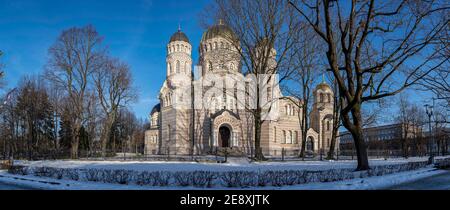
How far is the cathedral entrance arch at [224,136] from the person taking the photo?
41.3m

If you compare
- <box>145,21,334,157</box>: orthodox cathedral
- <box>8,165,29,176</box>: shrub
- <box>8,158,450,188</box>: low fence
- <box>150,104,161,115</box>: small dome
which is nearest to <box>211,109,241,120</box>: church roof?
<box>145,21,334,157</box>: orthodox cathedral

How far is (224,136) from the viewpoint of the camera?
4169cm

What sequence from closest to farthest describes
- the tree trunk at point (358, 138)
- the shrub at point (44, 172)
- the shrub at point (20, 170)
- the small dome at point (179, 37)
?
1. the shrub at point (44, 172)
2. the tree trunk at point (358, 138)
3. the shrub at point (20, 170)
4. the small dome at point (179, 37)

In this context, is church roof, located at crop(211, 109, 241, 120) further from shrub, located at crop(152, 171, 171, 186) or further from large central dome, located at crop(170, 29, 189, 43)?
shrub, located at crop(152, 171, 171, 186)

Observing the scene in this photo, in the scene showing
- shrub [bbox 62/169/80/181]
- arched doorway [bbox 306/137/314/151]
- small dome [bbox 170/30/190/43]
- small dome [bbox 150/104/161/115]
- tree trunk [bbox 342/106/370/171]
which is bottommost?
arched doorway [bbox 306/137/314/151]

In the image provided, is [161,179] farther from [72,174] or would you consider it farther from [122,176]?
[72,174]

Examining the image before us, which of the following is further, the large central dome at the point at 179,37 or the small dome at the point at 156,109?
the small dome at the point at 156,109

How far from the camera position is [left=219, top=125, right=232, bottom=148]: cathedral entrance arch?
41.3m

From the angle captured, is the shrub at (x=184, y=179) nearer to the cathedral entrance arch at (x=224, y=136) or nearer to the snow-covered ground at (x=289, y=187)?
the snow-covered ground at (x=289, y=187)

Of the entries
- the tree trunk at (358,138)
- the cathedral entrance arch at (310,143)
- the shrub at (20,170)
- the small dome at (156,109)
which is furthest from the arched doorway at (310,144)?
the shrub at (20,170)

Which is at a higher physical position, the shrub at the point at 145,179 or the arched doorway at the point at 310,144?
the shrub at the point at 145,179
